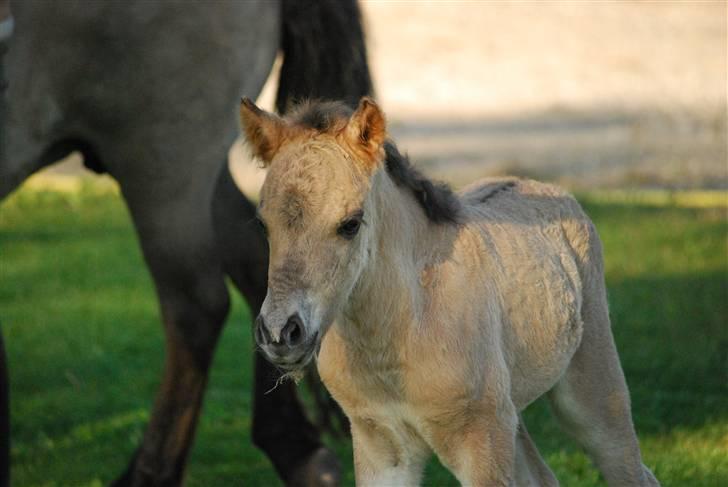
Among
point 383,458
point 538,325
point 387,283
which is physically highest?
point 387,283

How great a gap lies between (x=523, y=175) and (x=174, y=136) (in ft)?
20.1

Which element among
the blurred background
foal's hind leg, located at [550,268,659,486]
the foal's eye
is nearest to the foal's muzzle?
the foal's eye

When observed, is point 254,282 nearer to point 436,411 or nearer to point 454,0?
point 436,411

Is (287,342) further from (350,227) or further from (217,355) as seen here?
(217,355)

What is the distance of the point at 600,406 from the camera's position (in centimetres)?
457

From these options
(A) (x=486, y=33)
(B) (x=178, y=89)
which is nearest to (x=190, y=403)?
(B) (x=178, y=89)

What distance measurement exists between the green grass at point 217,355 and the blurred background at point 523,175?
0.05ft

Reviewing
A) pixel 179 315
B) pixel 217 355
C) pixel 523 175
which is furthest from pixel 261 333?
pixel 523 175

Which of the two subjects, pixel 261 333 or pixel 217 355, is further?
pixel 217 355

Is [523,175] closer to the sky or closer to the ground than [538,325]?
closer to the ground

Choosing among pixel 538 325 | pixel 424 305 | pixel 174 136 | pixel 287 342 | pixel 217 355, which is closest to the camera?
pixel 287 342

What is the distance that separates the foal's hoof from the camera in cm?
569

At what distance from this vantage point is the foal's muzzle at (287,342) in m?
3.49

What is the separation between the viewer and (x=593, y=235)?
482 cm
